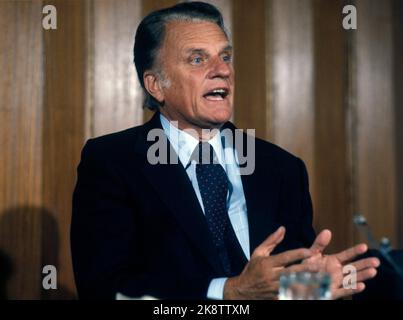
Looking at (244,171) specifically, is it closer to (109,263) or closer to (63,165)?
(109,263)

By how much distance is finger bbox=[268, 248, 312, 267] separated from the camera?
1110 mm

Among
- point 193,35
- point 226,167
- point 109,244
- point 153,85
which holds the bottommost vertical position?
point 109,244

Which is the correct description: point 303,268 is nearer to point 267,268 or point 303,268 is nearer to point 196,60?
point 267,268

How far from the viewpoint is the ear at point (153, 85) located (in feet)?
5.33

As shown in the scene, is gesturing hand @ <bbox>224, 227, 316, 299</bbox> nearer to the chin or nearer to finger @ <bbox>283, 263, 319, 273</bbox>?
finger @ <bbox>283, 263, 319, 273</bbox>

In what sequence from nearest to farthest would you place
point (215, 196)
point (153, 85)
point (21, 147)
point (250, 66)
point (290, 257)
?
point (290, 257), point (215, 196), point (153, 85), point (21, 147), point (250, 66)

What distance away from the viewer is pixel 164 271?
1412 mm

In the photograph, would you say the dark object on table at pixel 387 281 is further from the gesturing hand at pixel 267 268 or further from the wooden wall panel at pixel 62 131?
the wooden wall panel at pixel 62 131

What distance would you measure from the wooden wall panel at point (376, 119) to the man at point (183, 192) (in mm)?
349

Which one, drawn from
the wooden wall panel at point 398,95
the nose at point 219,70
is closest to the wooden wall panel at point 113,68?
the nose at point 219,70

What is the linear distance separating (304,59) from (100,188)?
806 mm

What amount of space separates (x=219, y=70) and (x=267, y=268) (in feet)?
1.81

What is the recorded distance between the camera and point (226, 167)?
1.55 meters

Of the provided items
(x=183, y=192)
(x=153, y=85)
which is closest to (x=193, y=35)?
(x=153, y=85)
